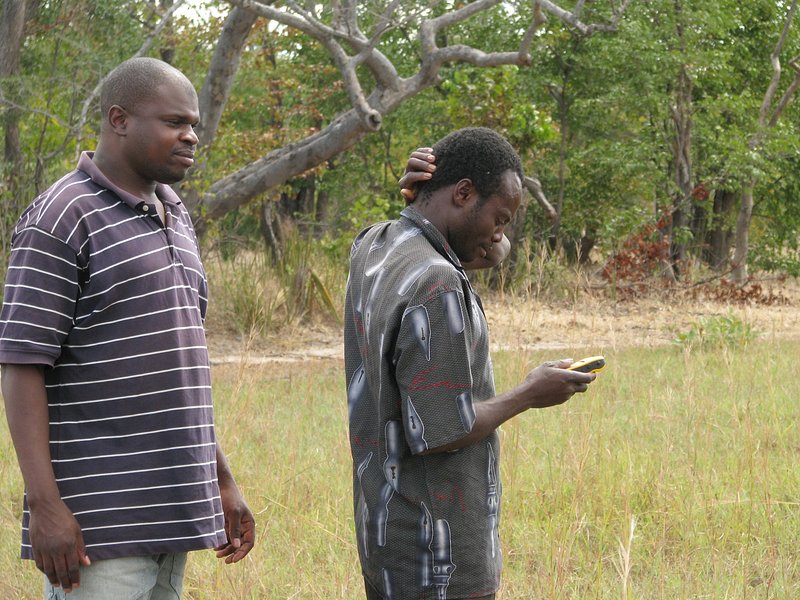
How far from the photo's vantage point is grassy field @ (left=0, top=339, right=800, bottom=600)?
377 cm

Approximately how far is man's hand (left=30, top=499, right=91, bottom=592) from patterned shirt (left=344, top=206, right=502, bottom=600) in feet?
1.95

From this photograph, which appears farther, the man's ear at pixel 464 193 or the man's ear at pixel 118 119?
the man's ear at pixel 118 119

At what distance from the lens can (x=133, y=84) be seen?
232cm

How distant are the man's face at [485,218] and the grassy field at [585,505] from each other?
75 cm

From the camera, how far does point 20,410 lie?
207 centimetres

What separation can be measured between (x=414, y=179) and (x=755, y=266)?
17.6 meters

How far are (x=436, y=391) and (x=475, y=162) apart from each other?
0.51m

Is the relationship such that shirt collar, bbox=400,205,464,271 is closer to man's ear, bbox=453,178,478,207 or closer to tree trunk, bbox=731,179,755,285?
man's ear, bbox=453,178,478,207

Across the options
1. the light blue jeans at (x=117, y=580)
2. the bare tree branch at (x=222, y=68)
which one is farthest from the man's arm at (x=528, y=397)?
the bare tree branch at (x=222, y=68)

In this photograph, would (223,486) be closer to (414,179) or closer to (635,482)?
(414,179)

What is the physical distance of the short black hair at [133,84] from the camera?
2316 millimetres

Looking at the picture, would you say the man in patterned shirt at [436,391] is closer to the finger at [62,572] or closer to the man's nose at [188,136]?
the man's nose at [188,136]

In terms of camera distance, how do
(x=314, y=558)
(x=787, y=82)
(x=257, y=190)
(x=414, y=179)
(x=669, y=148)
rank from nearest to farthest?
(x=414, y=179)
(x=314, y=558)
(x=257, y=190)
(x=669, y=148)
(x=787, y=82)

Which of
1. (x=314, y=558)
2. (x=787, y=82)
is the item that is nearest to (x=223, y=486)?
(x=314, y=558)
